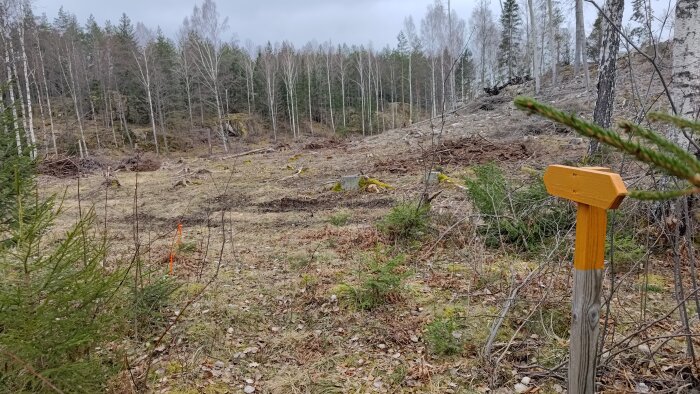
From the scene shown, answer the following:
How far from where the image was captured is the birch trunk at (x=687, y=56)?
3.96 meters

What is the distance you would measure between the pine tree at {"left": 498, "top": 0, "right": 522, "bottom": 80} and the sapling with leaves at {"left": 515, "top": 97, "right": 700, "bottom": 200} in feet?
104

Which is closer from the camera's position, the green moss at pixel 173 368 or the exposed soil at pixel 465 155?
the green moss at pixel 173 368

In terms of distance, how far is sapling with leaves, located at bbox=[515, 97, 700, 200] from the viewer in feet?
1.62

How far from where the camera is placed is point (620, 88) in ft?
55.6

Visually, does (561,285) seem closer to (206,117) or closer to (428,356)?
(428,356)

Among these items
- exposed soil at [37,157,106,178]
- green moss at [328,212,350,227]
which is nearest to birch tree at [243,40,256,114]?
exposed soil at [37,157,106,178]

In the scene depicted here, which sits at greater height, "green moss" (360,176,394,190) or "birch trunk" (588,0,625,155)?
"birch trunk" (588,0,625,155)

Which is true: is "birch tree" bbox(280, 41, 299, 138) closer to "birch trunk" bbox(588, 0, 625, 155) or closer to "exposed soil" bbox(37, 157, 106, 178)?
"exposed soil" bbox(37, 157, 106, 178)

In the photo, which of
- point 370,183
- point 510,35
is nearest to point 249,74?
point 510,35

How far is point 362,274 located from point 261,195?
6.48 metres

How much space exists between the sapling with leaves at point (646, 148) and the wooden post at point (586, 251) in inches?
35.8

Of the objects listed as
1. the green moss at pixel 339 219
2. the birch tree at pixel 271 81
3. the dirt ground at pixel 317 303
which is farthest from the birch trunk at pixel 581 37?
the birch tree at pixel 271 81

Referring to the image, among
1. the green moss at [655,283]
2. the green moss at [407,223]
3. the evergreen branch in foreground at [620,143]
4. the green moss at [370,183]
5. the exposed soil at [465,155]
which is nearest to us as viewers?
the evergreen branch in foreground at [620,143]

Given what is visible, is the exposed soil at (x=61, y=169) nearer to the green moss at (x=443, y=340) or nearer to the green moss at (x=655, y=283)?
the green moss at (x=443, y=340)
